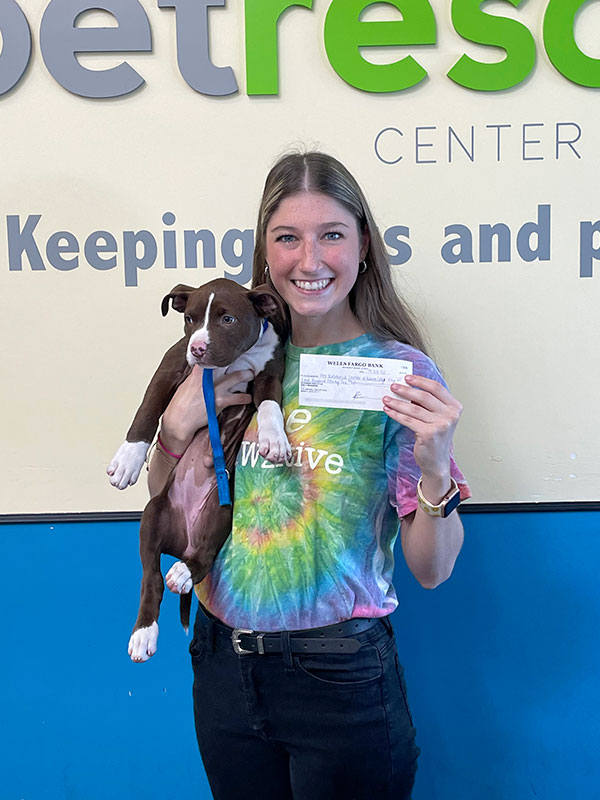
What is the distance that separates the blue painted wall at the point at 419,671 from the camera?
1.73 meters

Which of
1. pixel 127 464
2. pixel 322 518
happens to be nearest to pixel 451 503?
pixel 322 518

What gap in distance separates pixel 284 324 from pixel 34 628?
1.09 m

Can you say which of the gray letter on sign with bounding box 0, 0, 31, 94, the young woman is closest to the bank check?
the young woman

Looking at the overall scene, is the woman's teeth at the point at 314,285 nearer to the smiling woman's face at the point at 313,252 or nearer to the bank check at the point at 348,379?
the smiling woman's face at the point at 313,252

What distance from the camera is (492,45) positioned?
1575mm

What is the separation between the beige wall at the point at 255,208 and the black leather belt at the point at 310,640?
2.27ft

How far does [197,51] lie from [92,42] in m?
0.24

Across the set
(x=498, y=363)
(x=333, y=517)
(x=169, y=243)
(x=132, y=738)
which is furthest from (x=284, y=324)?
(x=132, y=738)

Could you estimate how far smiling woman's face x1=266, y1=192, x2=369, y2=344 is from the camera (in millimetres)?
1140

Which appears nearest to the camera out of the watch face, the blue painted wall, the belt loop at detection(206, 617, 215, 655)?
the watch face

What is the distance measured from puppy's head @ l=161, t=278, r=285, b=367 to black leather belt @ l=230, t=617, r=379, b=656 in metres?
0.45

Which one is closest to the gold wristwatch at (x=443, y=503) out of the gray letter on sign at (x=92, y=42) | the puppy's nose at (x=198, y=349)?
the puppy's nose at (x=198, y=349)

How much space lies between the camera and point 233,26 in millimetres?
1588

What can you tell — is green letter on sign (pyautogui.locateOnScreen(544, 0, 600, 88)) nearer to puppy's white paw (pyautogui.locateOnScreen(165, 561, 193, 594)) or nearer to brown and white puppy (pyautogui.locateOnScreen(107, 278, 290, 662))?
brown and white puppy (pyautogui.locateOnScreen(107, 278, 290, 662))
